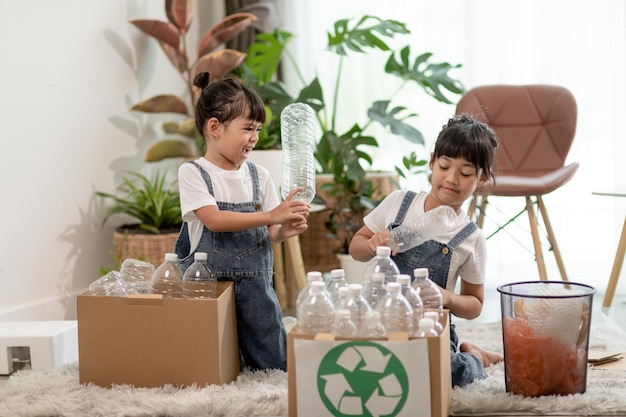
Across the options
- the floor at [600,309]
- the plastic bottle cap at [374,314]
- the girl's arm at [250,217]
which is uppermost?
the girl's arm at [250,217]

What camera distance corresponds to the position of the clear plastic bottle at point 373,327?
6.37 feet

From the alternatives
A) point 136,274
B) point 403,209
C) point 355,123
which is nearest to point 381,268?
point 403,209

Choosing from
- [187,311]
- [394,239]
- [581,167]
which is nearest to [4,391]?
[187,311]

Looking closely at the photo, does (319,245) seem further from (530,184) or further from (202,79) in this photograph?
(202,79)

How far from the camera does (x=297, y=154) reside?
8.68ft

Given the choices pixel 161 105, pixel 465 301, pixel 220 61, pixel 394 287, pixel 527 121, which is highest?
pixel 220 61

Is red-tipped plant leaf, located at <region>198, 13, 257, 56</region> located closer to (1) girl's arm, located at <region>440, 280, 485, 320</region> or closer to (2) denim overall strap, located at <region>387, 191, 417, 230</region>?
(2) denim overall strap, located at <region>387, 191, 417, 230</region>

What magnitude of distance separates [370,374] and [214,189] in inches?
32.2

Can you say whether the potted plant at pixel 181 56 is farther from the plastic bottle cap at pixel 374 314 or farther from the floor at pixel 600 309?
the plastic bottle cap at pixel 374 314

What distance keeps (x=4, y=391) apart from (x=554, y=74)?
116 inches

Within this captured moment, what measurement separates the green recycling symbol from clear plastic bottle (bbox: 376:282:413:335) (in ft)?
0.28

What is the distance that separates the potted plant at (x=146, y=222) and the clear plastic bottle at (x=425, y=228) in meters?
1.48

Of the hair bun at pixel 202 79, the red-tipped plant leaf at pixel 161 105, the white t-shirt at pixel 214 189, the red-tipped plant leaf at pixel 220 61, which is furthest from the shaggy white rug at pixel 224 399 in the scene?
the red-tipped plant leaf at pixel 220 61

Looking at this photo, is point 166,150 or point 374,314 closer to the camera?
point 374,314
